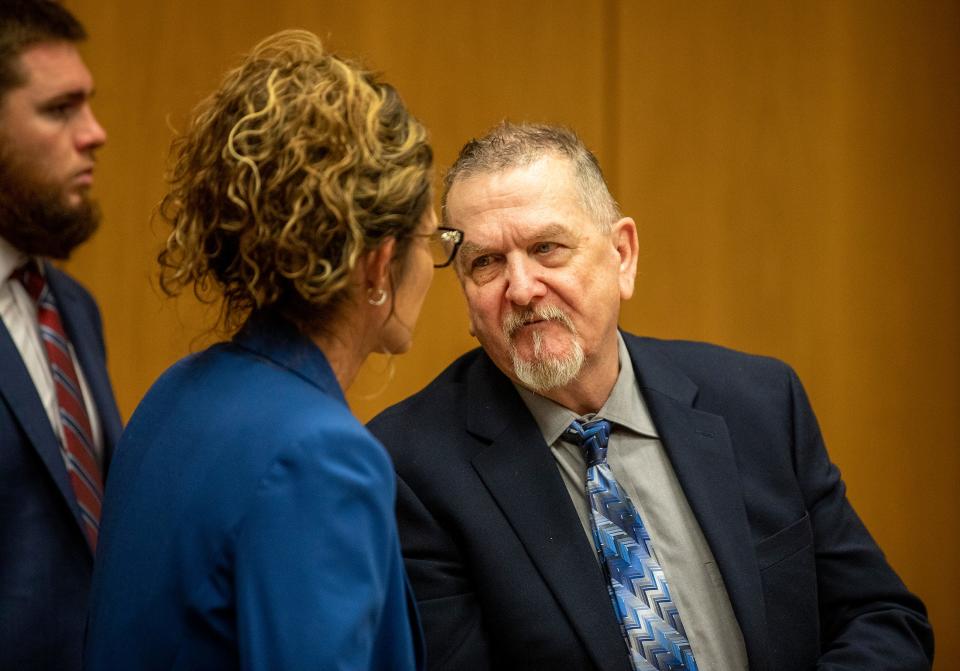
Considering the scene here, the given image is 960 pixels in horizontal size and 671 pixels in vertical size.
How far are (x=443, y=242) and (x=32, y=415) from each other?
3.12 feet

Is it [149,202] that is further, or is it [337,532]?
[149,202]

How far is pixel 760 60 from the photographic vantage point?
10.7ft

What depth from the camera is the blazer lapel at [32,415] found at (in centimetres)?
203

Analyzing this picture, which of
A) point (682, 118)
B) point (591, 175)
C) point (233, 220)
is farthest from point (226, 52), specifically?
point (233, 220)

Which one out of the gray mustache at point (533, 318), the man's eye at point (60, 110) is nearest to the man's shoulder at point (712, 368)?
the gray mustache at point (533, 318)

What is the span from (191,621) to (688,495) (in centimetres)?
101

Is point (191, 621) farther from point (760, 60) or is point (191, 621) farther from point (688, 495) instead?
point (760, 60)

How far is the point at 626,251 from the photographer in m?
2.15

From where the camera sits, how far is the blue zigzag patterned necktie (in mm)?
1804

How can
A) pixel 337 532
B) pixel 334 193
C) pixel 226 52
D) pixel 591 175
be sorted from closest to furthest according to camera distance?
pixel 337 532, pixel 334 193, pixel 591 175, pixel 226 52

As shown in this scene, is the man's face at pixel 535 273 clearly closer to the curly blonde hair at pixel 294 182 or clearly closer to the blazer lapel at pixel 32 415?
the curly blonde hair at pixel 294 182

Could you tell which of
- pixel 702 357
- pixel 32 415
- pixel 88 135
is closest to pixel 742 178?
pixel 702 357

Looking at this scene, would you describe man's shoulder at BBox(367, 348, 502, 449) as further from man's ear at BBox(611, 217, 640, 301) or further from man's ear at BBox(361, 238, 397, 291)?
man's ear at BBox(361, 238, 397, 291)

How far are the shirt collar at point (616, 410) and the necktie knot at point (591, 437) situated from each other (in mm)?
15
